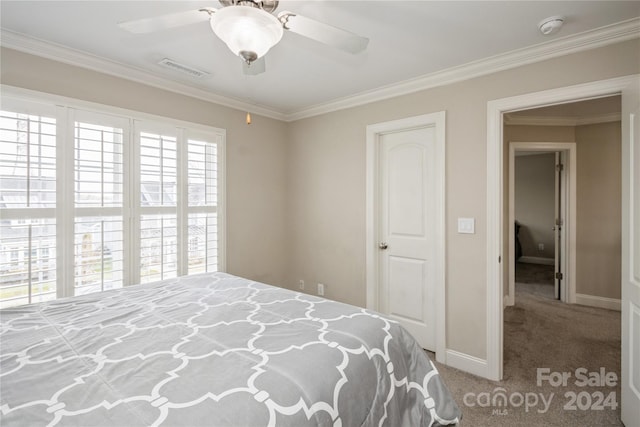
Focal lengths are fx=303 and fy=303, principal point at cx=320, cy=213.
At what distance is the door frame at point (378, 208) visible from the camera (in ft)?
8.73

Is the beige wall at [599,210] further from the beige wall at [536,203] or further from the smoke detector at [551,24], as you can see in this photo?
the smoke detector at [551,24]

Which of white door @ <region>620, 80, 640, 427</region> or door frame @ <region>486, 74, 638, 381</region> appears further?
door frame @ <region>486, 74, 638, 381</region>

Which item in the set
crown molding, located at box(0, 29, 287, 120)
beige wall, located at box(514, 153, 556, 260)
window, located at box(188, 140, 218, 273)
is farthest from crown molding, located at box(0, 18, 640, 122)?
beige wall, located at box(514, 153, 556, 260)

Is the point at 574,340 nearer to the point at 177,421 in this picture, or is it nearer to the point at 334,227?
the point at 334,227

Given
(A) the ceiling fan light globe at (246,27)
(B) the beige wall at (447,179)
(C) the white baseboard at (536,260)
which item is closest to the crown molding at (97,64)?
(B) the beige wall at (447,179)

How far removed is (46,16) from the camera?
1845mm

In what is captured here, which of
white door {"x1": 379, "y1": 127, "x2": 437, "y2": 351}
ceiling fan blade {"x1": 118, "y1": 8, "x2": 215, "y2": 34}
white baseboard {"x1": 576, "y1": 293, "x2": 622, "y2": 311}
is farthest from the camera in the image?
white baseboard {"x1": 576, "y1": 293, "x2": 622, "y2": 311}

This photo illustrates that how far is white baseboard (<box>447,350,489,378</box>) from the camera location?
2.44 metres

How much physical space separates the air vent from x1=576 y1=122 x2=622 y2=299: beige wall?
4881 millimetres

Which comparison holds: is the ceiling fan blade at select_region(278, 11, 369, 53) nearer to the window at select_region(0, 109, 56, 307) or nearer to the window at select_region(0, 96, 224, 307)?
the window at select_region(0, 96, 224, 307)

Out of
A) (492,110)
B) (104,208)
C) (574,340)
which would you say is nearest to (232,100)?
(104,208)

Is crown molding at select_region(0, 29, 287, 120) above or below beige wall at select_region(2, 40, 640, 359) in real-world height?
above

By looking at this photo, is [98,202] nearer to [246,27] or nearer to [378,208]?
[246,27]

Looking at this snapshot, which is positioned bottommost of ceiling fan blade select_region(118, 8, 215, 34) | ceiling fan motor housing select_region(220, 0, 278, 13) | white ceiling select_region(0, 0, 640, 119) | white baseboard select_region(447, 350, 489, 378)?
white baseboard select_region(447, 350, 489, 378)
